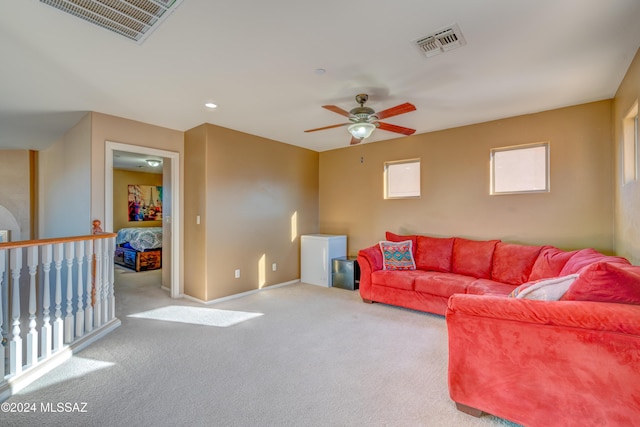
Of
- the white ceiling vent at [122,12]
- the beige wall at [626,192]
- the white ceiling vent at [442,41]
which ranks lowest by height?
the beige wall at [626,192]

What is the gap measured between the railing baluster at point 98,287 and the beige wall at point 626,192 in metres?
4.97

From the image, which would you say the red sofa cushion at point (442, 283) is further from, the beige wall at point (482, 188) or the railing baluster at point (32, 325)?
the railing baluster at point (32, 325)

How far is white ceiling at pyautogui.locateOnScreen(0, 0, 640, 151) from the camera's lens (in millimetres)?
1959

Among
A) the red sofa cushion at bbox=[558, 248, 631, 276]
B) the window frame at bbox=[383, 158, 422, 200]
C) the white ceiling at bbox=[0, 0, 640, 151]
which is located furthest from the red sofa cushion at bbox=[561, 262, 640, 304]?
the window frame at bbox=[383, 158, 422, 200]

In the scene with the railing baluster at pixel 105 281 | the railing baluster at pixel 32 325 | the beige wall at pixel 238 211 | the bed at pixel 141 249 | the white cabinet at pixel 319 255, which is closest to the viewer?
the railing baluster at pixel 32 325

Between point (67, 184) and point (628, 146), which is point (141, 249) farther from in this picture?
point (628, 146)

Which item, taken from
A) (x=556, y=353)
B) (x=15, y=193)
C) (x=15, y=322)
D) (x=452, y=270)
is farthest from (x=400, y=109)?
(x=15, y=193)

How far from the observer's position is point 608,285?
1569mm

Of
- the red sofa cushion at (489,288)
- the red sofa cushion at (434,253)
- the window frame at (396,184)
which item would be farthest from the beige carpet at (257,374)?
the window frame at (396,184)

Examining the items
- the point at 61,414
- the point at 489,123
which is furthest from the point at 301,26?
the point at 489,123

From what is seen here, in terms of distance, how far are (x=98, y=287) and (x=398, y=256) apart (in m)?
3.66

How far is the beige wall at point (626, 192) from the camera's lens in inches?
97.6

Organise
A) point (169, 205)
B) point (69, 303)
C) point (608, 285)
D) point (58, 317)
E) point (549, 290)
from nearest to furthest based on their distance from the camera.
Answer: point (608, 285) → point (549, 290) → point (58, 317) → point (69, 303) → point (169, 205)

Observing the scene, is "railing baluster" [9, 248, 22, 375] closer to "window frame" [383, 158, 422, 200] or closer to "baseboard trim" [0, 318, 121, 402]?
"baseboard trim" [0, 318, 121, 402]
